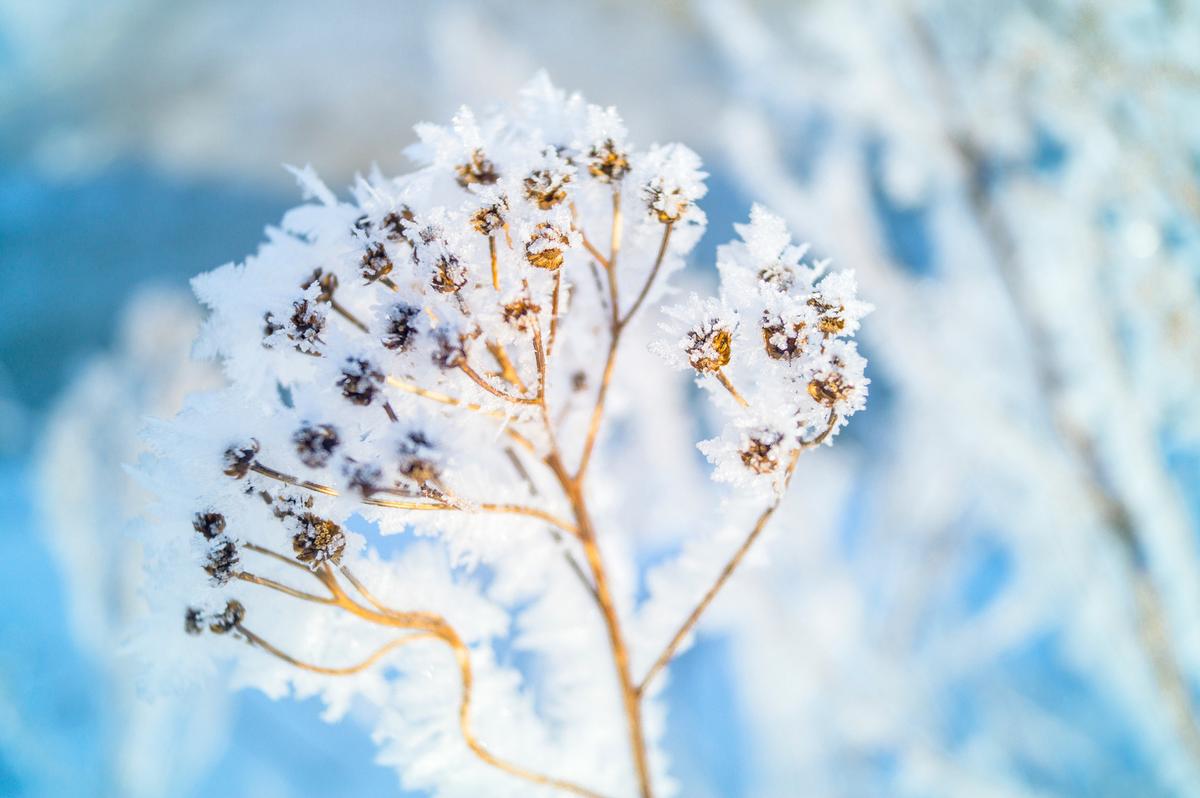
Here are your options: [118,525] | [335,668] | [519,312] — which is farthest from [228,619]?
[118,525]

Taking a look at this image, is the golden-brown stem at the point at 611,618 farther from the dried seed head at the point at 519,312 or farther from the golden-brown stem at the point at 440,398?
the dried seed head at the point at 519,312

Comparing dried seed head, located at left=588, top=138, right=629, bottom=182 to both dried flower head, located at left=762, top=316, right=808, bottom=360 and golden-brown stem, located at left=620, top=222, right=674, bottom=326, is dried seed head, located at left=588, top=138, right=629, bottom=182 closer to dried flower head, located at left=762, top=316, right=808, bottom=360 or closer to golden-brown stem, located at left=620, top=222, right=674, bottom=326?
golden-brown stem, located at left=620, top=222, right=674, bottom=326

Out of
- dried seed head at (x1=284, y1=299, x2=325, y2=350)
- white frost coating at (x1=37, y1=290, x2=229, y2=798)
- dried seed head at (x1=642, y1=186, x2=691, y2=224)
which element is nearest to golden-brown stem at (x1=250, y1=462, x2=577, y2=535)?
dried seed head at (x1=284, y1=299, x2=325, y2=350)

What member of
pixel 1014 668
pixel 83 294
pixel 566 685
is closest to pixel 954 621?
pixel 1014 668

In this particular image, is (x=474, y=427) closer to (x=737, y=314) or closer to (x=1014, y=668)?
(x=737, y=314)

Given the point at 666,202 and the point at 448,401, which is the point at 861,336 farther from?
the point at 448,401

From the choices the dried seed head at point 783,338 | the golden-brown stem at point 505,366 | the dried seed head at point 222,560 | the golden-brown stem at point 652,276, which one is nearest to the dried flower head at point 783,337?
the dried seed head at point 783,338
